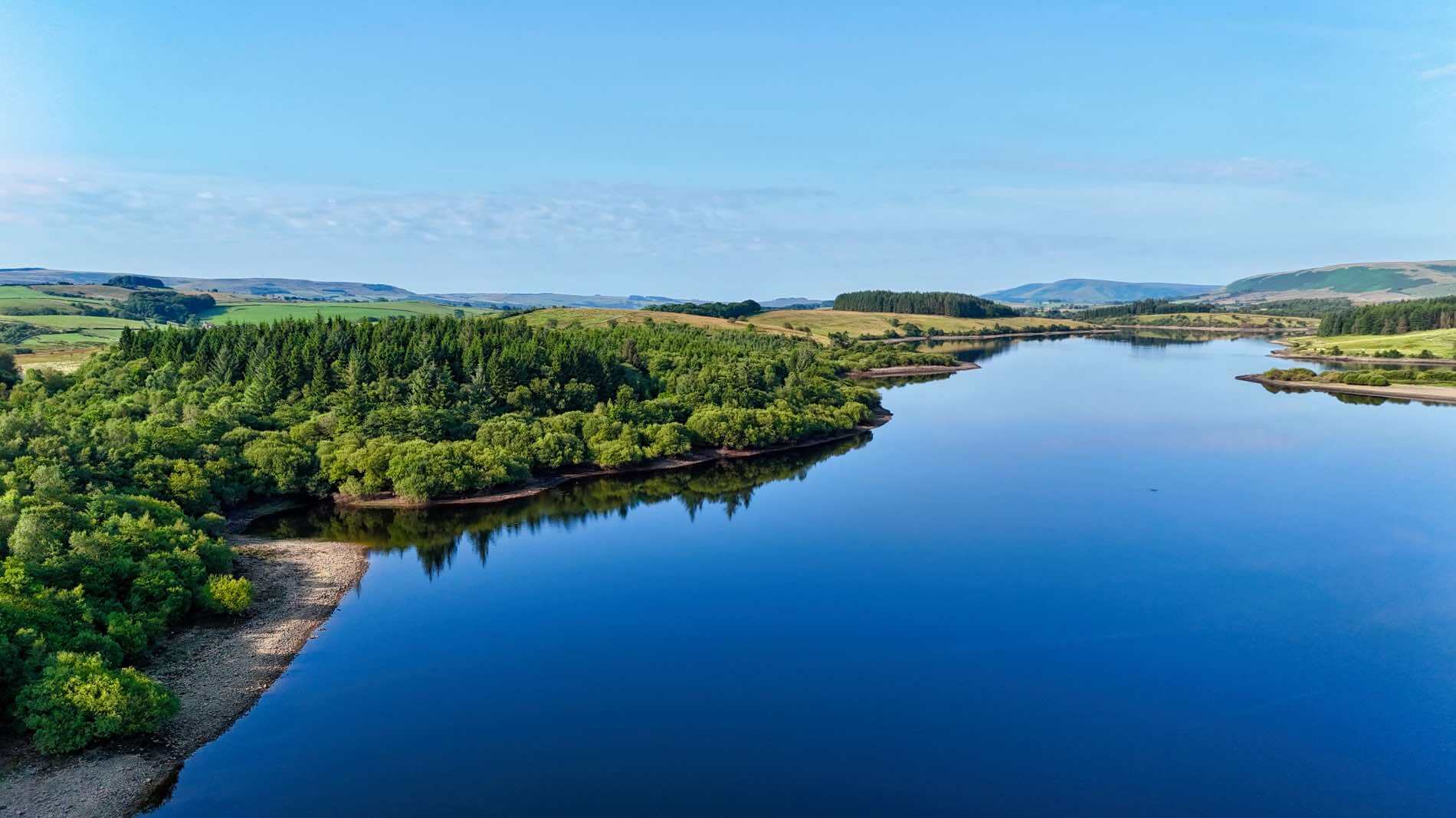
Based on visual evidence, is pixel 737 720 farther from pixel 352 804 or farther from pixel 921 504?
pixel 921 504

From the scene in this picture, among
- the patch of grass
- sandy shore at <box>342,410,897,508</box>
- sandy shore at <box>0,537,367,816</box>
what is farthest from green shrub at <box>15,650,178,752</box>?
the patch of grass

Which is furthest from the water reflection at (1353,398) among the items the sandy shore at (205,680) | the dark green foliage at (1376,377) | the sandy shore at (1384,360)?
the sandy shore at (205,680)

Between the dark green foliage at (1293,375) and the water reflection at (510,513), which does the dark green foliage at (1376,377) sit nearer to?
the dark green foliage at (1293,375)

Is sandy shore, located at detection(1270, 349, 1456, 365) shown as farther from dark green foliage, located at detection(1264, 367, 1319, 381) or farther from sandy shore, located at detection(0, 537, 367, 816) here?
sandy shore, located at detection(0, 537, 367, 816)

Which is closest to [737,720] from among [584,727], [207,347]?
[584,727]

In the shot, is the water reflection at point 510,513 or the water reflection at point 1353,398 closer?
the water reflection at point 510,513

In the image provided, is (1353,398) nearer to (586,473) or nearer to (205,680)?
(586,473)

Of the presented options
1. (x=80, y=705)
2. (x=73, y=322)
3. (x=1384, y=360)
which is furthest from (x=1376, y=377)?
(x=73, y=322)
